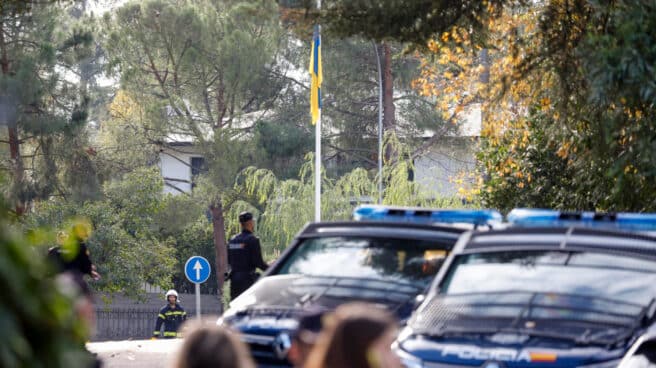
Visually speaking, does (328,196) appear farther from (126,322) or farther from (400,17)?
(400,17)

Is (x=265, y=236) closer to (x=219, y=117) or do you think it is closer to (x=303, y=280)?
(x=219, y=117)

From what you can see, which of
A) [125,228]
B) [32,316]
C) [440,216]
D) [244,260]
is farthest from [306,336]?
[125,228]

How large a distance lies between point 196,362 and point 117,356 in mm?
12214

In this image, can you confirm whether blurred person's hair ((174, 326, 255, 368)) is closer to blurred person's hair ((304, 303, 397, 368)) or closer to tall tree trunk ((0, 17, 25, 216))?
blurred person's hair ((304, 303, 397, 368))

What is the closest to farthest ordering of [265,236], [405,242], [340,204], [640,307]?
[640,307] → [405,242] → [340,204] → [265,236]

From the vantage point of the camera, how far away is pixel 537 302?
707 centimetres

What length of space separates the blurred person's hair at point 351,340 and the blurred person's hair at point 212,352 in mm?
243

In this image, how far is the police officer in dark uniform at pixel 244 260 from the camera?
37.1 feet

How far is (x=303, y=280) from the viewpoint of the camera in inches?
327

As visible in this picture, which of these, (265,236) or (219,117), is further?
(219,117)

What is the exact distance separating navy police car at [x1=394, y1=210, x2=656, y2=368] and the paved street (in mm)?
6075

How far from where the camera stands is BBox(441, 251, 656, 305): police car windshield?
7062 millimetres

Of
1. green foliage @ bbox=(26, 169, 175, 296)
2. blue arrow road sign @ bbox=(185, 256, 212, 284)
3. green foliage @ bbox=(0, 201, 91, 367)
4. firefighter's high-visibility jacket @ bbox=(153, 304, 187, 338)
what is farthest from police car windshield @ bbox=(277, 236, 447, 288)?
green foliage @ bbox=(26, 169, 175, 296)

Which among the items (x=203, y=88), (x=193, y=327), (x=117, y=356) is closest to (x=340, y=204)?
(x=203, y=88)
